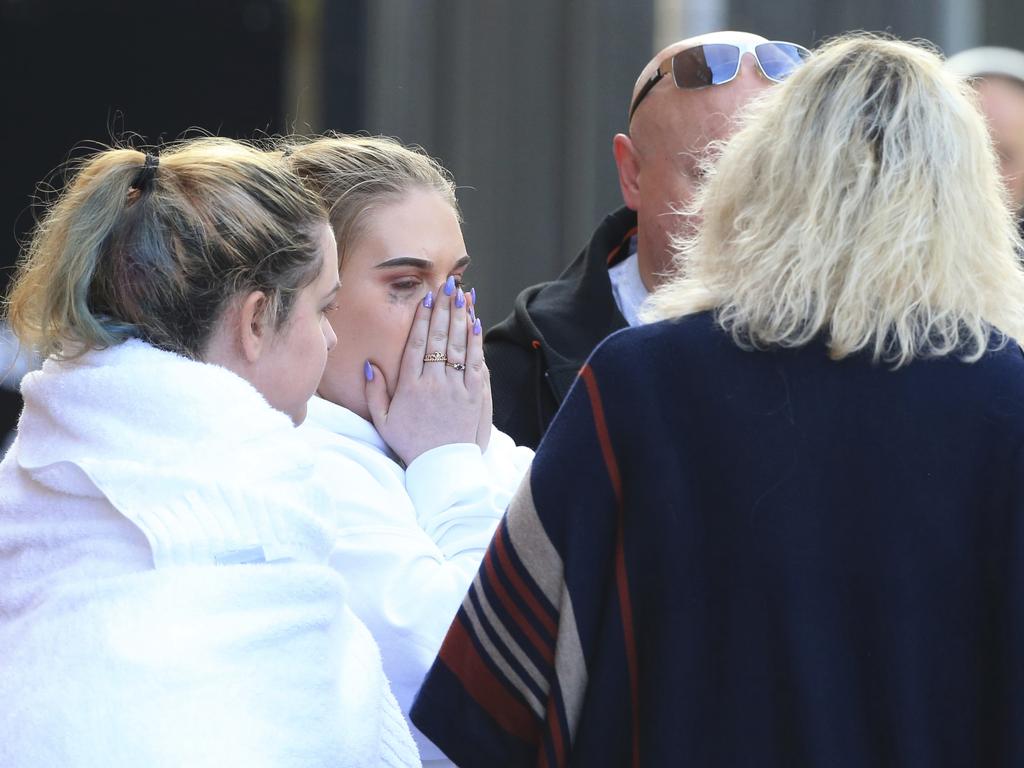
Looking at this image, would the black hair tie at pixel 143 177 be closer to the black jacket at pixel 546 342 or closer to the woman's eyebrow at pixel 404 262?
the woman's eyebrow at pixel 404 262

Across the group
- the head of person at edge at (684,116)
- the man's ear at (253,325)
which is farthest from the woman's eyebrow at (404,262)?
the head of person at edge at (684,116)

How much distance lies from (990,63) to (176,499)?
3.36 m

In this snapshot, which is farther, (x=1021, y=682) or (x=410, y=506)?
(x=410, y=506)

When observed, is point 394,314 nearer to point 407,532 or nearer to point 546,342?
point 407,532

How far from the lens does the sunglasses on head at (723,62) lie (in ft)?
9.83

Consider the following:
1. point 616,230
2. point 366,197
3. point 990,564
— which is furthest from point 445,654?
point 616,230

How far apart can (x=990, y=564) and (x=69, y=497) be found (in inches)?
41.6

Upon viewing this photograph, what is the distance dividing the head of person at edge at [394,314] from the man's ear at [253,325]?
40 cm

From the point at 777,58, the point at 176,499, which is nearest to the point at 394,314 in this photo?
the point at 176,499

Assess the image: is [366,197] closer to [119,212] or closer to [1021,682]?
[119,212]

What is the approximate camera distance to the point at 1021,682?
5.28 feet

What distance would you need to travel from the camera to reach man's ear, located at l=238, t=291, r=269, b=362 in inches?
75.1

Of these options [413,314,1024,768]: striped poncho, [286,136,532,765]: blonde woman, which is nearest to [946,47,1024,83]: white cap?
[286,136,532,765]: blonde woman

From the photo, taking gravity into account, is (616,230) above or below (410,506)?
above
